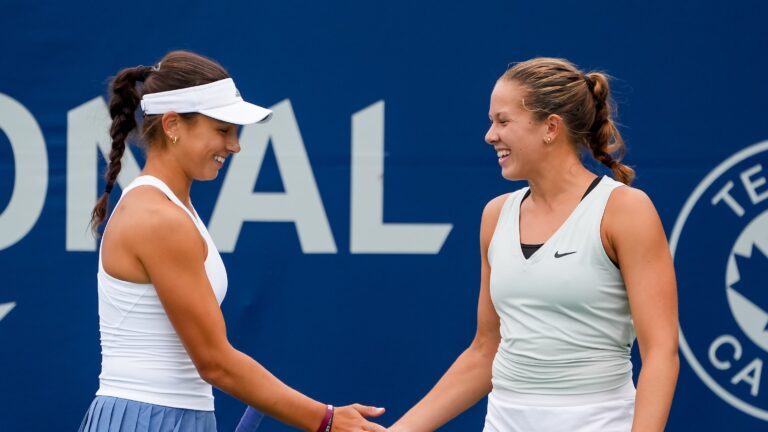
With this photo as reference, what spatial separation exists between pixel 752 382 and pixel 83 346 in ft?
6.08

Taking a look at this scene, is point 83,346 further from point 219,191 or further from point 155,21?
point 155,21

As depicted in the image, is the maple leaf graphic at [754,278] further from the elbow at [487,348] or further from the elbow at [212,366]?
the elbow at [212,366]

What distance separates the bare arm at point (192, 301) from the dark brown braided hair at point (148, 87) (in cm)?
22

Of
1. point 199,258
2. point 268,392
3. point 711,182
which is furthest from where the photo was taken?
point 711,182

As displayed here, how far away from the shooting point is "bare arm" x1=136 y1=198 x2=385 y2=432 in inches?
85.4

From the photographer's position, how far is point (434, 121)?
325 centimetres

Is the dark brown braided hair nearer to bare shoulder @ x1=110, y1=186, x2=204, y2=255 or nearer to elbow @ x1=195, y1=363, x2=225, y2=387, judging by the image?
bare shoulder @ x1=110, y1=186, x2=204, y2=255

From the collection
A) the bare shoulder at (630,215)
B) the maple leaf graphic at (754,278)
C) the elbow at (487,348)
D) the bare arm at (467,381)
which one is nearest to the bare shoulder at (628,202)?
the bare shoulder at (630,215)

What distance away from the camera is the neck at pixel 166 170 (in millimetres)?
2303

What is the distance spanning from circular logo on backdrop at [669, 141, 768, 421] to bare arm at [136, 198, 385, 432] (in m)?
1.40

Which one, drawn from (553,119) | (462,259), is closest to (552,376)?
(553,119)

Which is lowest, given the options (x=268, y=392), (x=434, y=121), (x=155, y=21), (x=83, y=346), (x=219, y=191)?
(x=83, y=346)

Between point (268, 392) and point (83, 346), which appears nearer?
point (268, 392)

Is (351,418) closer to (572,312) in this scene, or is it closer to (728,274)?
(572,312)
